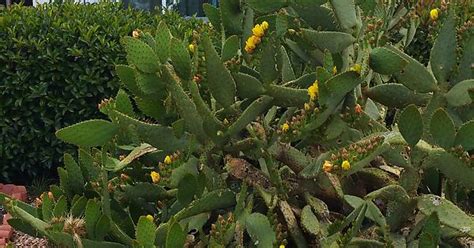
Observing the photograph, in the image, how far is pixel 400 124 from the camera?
246cm

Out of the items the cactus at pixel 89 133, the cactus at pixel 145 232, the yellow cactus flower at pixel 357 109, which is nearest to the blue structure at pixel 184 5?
the cactus at pixel 89 133

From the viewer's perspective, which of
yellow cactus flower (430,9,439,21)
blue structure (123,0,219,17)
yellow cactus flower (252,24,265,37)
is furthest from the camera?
blue structure (123,0,219,17)

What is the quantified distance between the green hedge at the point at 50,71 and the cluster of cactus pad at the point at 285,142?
376cm

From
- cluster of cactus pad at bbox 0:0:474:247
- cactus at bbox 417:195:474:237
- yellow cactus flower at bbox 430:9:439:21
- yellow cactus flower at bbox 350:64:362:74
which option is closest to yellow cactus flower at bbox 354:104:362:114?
cluster of cactus pad at bbox 0:0:474:247

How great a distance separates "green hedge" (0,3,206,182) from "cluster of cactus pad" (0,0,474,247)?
12.3 feet

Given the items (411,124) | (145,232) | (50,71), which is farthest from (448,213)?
(50,71)

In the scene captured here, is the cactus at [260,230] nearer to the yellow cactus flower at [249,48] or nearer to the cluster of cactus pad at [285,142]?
the cluster of cactus pad at [285,142]

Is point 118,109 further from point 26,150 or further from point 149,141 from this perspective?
point 26,150

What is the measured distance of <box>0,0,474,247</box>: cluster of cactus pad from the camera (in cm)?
257

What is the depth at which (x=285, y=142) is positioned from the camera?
8.85 feet

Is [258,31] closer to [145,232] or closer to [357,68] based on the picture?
[357,68]

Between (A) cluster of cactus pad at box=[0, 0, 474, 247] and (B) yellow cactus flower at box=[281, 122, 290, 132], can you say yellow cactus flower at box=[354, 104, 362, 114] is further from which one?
(B) yellow cactus flower at box=[281, 122, 290, 132]

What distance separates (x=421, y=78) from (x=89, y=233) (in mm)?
1184

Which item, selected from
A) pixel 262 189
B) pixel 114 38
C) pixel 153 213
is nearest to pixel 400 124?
pixel 262 189
